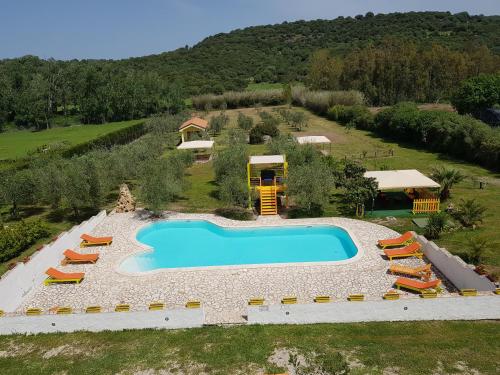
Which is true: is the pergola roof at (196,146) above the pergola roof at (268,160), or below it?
below

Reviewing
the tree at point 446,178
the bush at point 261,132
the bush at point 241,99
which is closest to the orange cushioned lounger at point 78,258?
the tree at point 446,178

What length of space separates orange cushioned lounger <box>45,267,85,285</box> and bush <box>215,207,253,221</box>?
8.12 m

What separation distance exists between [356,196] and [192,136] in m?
25.4

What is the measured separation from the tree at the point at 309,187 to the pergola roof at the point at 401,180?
2.85 m

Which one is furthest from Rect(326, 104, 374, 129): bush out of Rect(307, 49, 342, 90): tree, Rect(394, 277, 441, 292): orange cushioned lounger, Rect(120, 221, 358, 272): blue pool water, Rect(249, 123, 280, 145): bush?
Rect(394, 277, 441, 292): orange cushioned lounger

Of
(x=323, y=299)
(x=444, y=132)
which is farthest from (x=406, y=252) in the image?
(x=444, y=132)

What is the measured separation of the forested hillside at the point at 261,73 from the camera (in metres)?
53.4

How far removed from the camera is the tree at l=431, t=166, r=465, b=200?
812 inches

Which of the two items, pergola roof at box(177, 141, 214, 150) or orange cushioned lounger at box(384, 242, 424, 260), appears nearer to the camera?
orange cushioned lounger at box(384, 242, 424, 260)

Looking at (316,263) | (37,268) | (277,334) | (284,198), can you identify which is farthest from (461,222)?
(37,268)

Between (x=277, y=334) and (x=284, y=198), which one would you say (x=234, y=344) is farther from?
(x=284, y=198)

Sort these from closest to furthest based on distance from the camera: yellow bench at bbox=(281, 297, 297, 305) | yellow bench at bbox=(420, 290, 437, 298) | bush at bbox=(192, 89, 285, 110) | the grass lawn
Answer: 1. the grass lawn
2. yellow bench at bbox=(420, 290, 437, 298)
3. yellow bench at bbox=(281, 297, 297, 305)
4. bush at bbox=(192, 89, 285, 110)

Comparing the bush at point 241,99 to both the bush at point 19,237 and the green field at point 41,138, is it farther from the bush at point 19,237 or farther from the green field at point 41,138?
the bush at point 19,237

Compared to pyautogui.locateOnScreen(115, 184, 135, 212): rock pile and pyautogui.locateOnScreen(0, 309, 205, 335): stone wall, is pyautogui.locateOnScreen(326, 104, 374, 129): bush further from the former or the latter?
pyautogui.locateOnScreen(0, 309, 205, 335): stone wall
